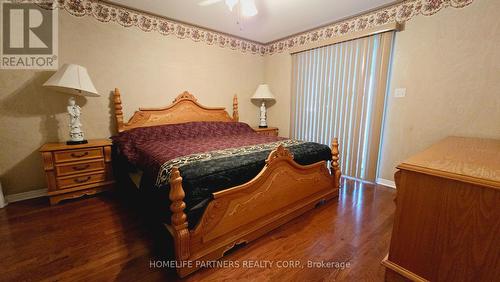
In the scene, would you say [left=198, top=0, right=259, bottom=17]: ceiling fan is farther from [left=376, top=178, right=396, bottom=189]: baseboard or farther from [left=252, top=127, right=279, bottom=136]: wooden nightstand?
[left=376, top=178, right=396, bottom=189]: baseboard

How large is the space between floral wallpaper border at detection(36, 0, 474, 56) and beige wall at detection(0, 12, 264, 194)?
91 millimetres

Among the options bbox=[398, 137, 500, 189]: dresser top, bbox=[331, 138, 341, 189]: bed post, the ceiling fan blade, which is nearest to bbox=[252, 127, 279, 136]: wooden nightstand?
bbox=[331, 138, 341, 189]: bed post

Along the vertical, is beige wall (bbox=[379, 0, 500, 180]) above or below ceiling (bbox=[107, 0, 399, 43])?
below

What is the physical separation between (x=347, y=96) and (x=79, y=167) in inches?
135

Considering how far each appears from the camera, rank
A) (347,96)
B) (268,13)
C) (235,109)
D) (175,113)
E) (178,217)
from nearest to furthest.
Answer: (178,217) < (268,13) < (347,96) < (175,113) < (235,109)

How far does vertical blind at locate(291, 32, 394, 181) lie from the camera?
103 inches

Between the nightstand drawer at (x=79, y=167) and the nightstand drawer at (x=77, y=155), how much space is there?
5 cm

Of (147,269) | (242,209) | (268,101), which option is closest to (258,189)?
(242,209)

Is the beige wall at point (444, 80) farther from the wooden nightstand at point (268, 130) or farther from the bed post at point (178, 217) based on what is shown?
the bed post at point (178, 217)

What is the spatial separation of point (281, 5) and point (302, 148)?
174 centimetres

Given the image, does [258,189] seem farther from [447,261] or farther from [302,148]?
[447,261]

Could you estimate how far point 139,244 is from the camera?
156 cm

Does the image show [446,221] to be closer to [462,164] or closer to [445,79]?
[462,164]

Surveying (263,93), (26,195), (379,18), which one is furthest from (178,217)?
(379,18)
